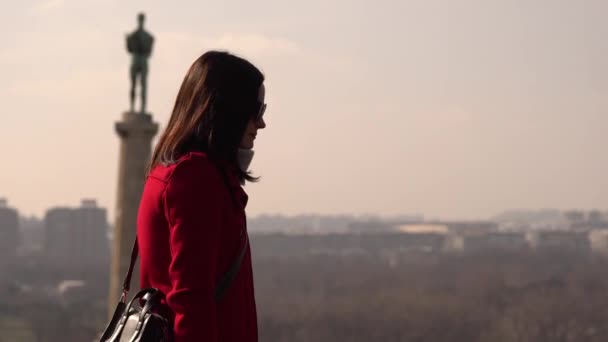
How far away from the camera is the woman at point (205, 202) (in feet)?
8.12

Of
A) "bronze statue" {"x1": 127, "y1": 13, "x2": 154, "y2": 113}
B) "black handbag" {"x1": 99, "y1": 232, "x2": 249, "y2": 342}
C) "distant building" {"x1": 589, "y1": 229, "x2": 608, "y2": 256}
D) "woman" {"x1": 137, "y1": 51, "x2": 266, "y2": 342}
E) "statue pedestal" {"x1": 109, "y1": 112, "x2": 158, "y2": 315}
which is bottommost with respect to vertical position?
"black handbag" {"x1": 99, "y1": 232, "x2": 249, "y2": 342}

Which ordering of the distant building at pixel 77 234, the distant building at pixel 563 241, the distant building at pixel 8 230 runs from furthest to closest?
the distant building at pixel 563 241
the distant building at pixel 77 234
the distant building at pixel 8 230

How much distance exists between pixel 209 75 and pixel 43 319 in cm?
5443

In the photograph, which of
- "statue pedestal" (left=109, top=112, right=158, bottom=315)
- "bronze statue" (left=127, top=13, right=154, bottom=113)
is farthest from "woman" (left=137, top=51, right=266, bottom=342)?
"bronze statue" (left=127, top=13, right=154, bottom=113)

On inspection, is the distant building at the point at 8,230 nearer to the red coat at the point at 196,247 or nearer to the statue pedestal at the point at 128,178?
the statue pedestal at the point at 128,178

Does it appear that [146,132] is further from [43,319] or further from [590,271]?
[590,271]

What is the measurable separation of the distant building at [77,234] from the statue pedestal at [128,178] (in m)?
83.6

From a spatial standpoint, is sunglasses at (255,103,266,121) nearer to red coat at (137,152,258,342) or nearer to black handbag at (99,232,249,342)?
red coat at (137,152,258,342)

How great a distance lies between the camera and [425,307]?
73875 millimetres

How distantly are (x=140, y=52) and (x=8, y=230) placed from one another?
87.1 metres

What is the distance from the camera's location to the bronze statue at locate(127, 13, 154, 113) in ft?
50.8

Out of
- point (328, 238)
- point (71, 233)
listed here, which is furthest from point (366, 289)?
point (328, 238)

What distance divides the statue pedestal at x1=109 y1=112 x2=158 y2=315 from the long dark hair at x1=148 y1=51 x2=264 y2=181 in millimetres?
11658

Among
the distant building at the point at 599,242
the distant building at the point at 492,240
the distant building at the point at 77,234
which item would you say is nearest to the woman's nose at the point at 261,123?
the distant building at the point at 77,234
